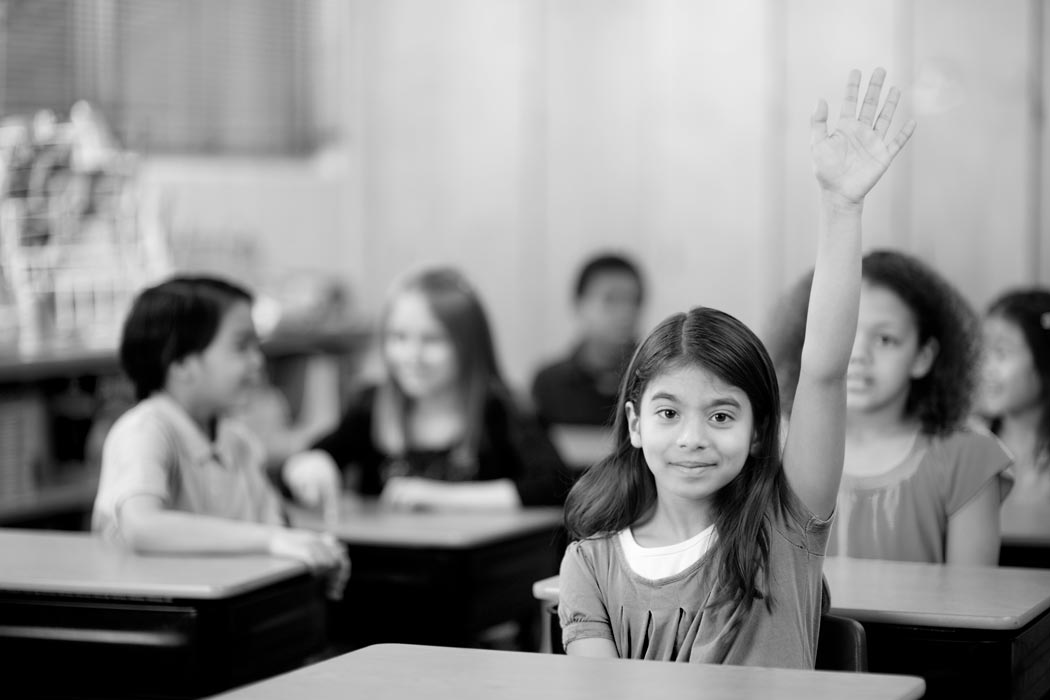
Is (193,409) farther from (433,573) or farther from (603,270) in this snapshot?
(603,270)

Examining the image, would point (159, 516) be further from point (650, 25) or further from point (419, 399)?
point (650, 25)

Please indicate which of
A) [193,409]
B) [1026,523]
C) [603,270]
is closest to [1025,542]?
[1026,523]

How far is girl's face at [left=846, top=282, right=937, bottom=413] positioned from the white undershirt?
71 cm

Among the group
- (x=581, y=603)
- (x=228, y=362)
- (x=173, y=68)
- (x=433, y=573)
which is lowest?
(x=433, y=573)

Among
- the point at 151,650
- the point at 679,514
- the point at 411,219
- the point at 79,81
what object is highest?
the point at 79,81

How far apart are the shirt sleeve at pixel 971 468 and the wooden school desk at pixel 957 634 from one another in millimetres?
340

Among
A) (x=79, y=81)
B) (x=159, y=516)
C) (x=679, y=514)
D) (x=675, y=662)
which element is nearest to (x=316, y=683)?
(x=675, y=662)

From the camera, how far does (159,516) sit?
2.46m

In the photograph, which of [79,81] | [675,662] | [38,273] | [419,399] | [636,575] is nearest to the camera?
[675,662]

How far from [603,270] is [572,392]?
0.50 metres

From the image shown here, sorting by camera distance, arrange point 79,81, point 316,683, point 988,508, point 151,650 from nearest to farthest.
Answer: point 316,683
point 151,650
point 988,508
point 79,81

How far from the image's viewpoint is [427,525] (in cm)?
299

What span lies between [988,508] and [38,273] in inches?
111

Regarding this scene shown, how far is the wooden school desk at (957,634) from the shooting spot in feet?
6.27
